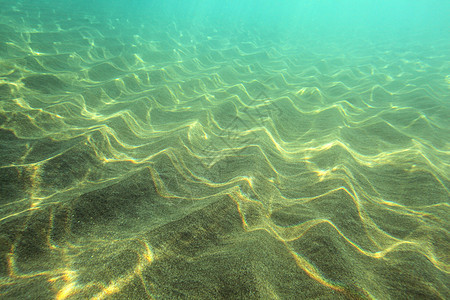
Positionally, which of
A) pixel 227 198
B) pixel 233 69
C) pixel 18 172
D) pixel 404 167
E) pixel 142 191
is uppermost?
pixel 233 69

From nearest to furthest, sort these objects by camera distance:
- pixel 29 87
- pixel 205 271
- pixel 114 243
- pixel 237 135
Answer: pixel 205 271, pixel 114 243, pixel 237 135, pixel 29 87

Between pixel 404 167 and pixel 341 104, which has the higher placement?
pixel 341 104

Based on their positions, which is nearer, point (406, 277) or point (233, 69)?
point (406, 277)

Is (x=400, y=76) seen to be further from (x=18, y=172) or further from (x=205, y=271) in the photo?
(x=18, y=172)

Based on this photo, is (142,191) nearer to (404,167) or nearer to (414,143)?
(404,167)

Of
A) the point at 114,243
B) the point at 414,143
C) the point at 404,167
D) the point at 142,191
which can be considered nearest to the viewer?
the point at 114,243

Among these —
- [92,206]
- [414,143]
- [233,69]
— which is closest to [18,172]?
[92,206]
